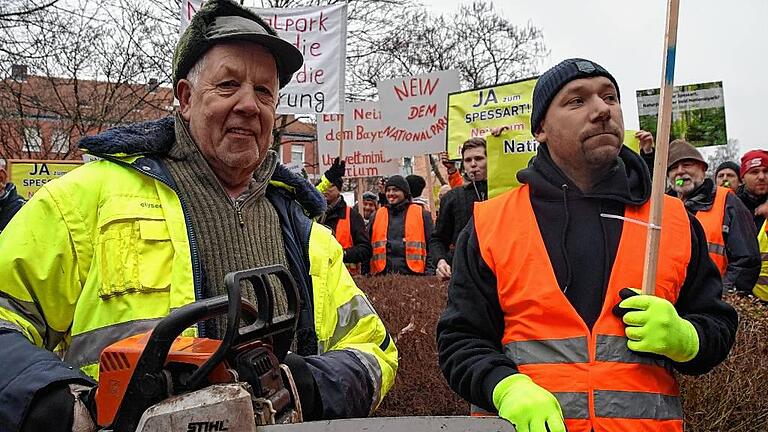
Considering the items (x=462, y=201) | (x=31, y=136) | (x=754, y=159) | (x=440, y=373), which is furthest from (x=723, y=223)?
(x=31, y=136)

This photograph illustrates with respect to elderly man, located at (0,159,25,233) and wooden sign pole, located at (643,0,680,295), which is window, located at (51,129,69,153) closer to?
elderly man, located at (0,159,25,233)

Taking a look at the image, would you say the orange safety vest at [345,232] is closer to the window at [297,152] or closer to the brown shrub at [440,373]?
the brown shrub at [440,373]

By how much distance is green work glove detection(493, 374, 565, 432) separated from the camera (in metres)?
1.84

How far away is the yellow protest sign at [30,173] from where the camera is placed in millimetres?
10133

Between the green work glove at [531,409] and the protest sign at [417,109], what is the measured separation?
720 cm

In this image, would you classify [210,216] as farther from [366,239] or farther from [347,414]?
[366,239]

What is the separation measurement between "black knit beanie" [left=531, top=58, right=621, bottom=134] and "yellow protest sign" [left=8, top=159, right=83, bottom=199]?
358 inches

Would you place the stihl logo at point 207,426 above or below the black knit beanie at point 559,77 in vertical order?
below

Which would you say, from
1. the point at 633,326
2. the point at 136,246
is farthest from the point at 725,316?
the point at 136,246

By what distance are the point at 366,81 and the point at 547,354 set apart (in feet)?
67.0

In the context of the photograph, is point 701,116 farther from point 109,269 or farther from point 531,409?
point 109,269

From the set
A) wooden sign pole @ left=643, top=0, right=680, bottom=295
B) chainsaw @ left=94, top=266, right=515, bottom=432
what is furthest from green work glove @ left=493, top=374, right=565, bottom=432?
chainsaw @ left=94, top=266, right=515, bottom=432

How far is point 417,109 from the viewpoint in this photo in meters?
9.15

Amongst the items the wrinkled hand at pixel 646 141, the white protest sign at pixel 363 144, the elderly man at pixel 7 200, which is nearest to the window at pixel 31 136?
the white protest sign at pixel 363 144
